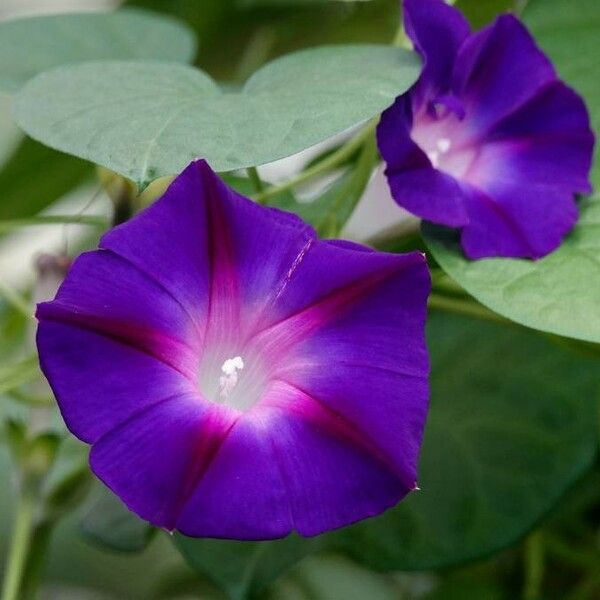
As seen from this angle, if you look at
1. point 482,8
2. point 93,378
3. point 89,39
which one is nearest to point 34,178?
point 89,39

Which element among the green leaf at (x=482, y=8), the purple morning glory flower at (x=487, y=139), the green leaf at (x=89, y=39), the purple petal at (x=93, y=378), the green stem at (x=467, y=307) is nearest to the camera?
the purple petal at (x=93, y=378)

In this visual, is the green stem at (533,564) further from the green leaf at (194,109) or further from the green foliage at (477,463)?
the green leaf at (194,109)

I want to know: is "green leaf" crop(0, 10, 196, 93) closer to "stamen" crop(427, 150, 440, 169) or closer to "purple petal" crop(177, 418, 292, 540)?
"stamen" crop(427, 150, 440, 169)

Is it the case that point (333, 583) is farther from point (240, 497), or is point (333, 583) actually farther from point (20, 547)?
point (240, 497)

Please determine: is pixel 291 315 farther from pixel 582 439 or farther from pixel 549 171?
pixel 582 439

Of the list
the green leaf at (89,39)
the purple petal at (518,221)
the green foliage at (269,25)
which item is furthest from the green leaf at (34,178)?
the purple petal at (518,221)

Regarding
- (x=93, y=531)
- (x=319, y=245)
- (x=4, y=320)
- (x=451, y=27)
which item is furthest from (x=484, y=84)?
(x=4, y=320)
